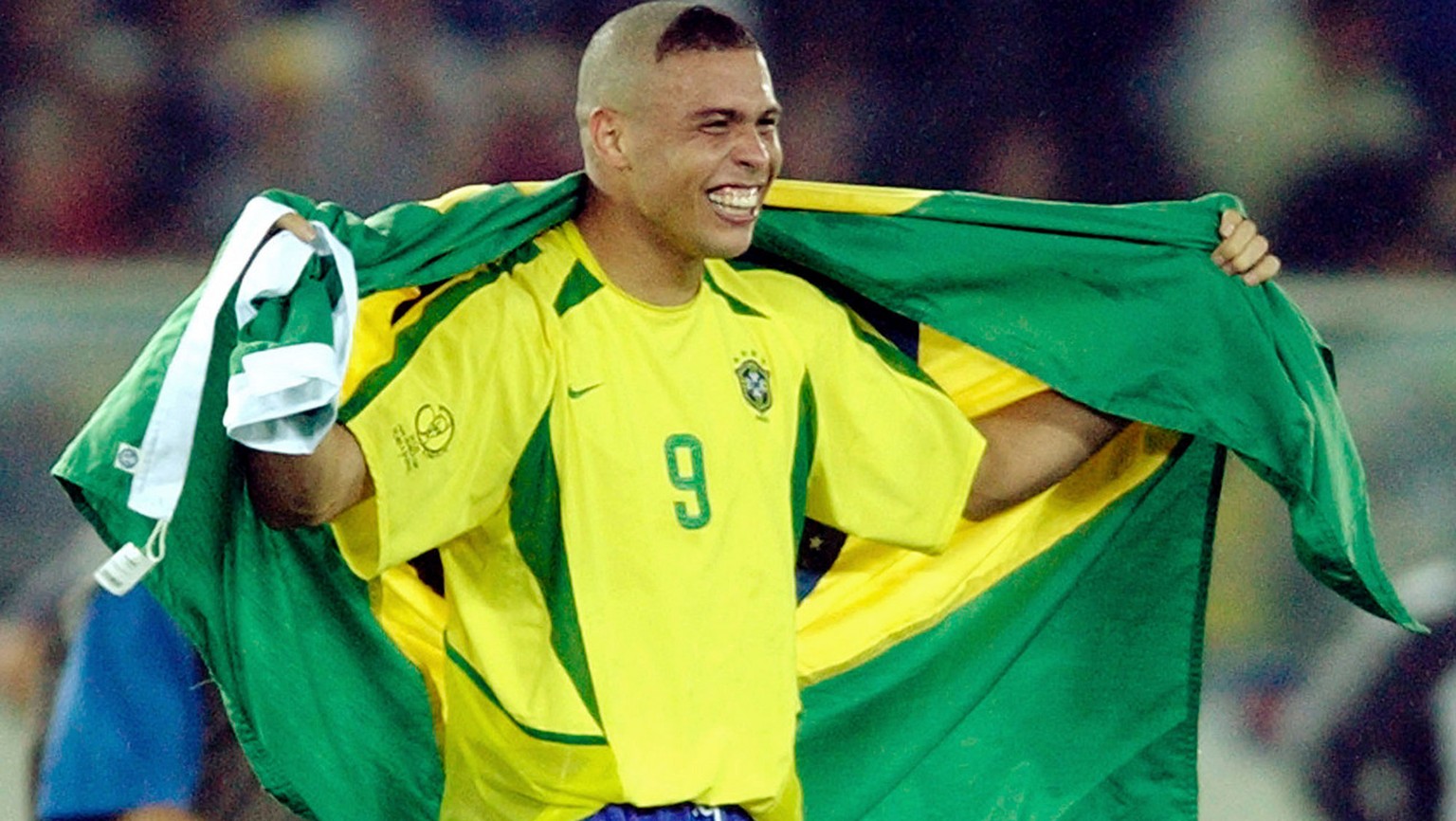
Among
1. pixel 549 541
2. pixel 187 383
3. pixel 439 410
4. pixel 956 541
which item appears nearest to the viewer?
pixel 187 383

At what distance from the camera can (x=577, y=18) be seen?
339 centimetres

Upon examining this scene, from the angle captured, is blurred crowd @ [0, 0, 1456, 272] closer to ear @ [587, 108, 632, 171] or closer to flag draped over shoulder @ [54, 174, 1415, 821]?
flag draped over shoulder @ [54, 174, 1415, 821]

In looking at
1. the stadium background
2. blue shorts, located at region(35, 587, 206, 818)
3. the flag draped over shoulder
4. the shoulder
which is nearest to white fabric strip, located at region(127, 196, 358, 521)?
the flag draped over shoulder

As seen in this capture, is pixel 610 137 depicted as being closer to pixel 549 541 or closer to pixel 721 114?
pixel 721 114

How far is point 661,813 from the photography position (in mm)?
1970

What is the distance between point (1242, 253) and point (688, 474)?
0.66m

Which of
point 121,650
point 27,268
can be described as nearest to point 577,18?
point 27,268

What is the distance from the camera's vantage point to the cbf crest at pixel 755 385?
2.07 meters

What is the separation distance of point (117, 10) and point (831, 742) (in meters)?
1.70

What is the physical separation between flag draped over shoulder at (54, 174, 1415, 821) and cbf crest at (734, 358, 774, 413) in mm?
169

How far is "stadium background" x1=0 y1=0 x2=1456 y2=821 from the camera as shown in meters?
3.25

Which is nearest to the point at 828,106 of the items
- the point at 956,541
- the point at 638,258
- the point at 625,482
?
the point at 956,541

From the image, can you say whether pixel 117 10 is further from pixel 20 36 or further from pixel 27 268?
pixel 27 268

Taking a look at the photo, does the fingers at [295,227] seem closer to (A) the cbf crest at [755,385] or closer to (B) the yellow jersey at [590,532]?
(B) the yellow jersey at [590,532]
